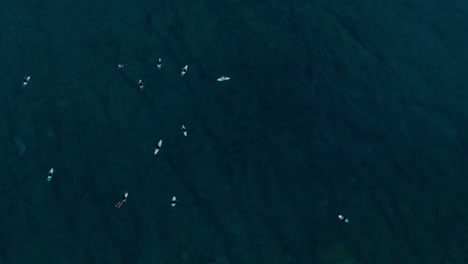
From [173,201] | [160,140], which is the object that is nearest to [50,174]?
[160,140]

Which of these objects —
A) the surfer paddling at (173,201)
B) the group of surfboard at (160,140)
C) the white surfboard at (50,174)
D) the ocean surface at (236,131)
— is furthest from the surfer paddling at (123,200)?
the white surfboard at (50,174)

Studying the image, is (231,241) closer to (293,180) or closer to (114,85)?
(293,180)

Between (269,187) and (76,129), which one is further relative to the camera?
(76,129)

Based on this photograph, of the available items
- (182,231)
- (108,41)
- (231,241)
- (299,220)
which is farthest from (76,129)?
(299,220)

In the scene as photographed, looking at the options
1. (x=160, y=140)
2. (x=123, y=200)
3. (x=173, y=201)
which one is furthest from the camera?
(x=160, y=140)

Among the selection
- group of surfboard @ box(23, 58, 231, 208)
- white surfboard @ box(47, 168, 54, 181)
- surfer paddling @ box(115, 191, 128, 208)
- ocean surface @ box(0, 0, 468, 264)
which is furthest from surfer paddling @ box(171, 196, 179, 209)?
white surfboard @ box(47, 168, 54, 181)

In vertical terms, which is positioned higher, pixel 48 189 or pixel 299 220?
pixel 299 220

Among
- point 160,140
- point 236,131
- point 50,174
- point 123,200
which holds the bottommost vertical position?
point 50,174

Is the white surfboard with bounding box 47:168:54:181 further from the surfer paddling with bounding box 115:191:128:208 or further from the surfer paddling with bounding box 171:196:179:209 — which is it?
the surfer paddling with bounding box 171:196:179:209

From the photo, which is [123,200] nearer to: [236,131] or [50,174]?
[50,174]
